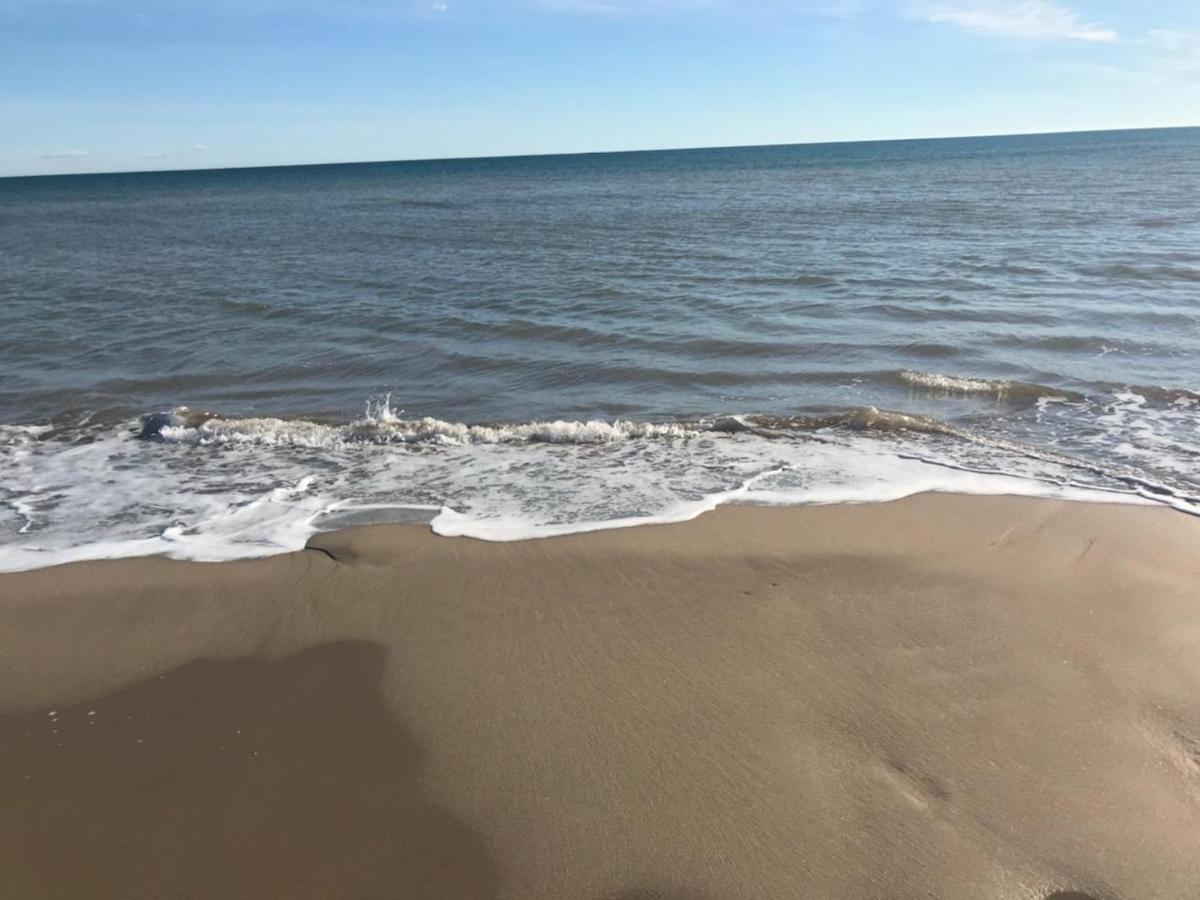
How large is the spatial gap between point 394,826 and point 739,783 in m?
1.36

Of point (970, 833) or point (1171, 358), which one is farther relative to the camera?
point (1171, 358)

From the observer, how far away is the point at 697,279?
1692 cm

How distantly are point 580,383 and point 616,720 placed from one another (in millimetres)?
7041

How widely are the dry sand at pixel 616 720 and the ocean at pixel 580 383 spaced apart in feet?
→ 3.28

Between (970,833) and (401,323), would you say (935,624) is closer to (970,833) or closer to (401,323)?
(970,833)

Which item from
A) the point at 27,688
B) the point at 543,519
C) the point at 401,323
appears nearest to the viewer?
the point at 27,688

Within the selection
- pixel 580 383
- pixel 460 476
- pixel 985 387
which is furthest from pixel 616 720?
pixel 985 387

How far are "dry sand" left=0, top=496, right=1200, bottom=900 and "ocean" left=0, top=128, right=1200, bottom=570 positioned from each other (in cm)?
100

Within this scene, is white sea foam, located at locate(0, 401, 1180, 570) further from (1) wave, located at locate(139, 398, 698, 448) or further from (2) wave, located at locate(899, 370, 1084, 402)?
(2) wave, located at locate(899, 370, 1084, 402)

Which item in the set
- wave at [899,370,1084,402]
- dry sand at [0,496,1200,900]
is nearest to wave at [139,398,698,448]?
dry sand at [0,496,1200,900]

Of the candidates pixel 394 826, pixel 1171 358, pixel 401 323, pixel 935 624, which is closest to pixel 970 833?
pixel 935 624

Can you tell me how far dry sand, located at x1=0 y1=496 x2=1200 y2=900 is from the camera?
3.14 m

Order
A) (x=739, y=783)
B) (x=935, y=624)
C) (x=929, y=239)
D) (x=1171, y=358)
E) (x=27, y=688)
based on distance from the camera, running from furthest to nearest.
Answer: (x=929, y=239) → (x=1171, y=358) → (x=935, y=624) → (x=27, y=688) → (x=739, y=783)

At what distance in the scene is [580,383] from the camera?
10.6 meters
